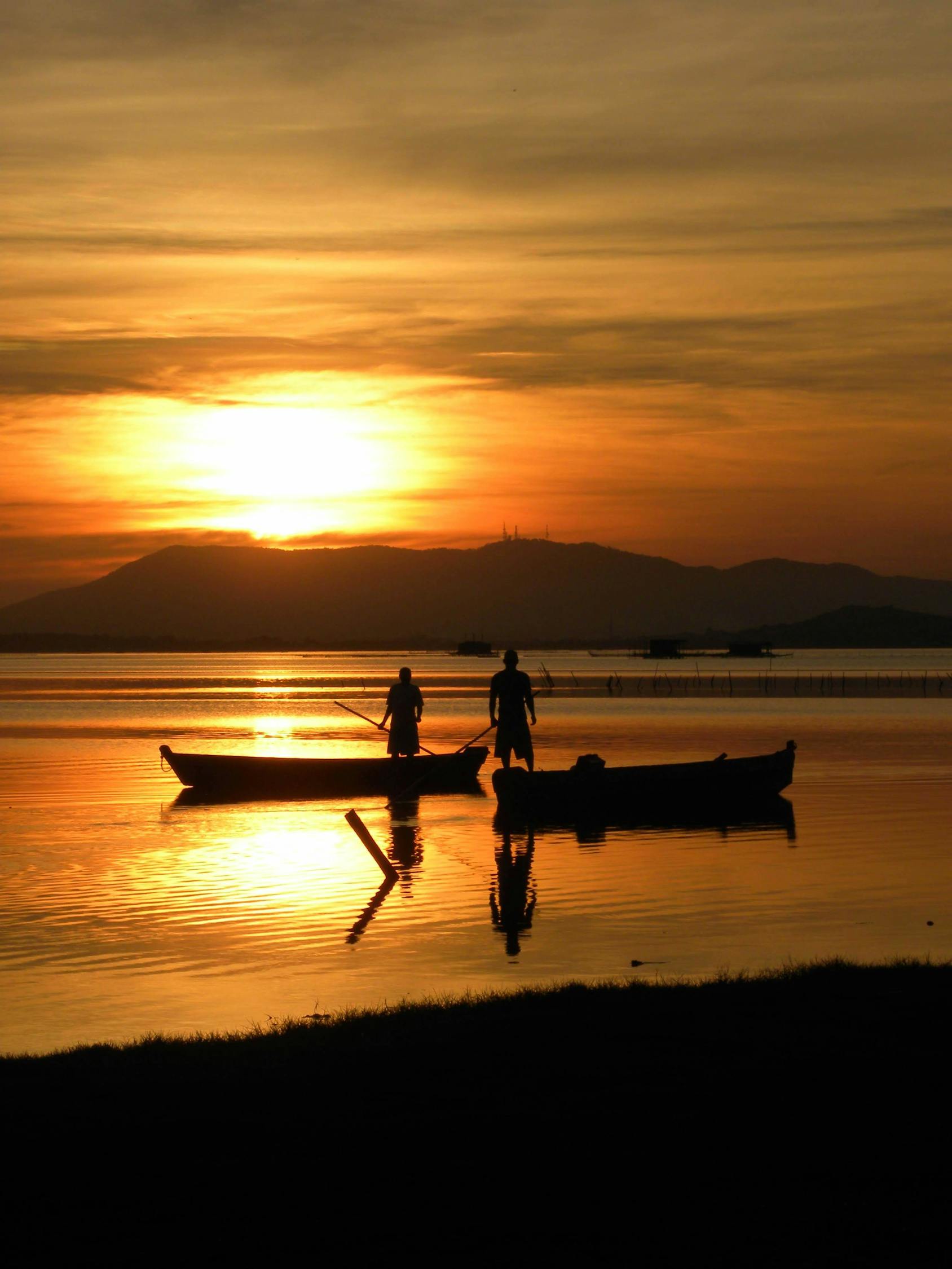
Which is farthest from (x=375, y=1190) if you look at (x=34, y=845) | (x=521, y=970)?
(x=34, y=845)

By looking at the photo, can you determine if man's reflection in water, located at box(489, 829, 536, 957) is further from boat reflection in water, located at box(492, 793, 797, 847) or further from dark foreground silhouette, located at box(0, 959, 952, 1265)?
dark foreground silhouette, located at box(0, 959, 952, 1265)

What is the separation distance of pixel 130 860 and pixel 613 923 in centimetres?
905

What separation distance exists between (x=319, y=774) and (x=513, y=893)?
1451cm

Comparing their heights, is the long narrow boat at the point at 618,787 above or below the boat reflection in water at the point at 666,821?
above

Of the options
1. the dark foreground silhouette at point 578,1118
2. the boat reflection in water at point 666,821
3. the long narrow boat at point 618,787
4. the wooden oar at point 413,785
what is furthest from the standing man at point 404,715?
the dark foreground silhouette at point 578,1118

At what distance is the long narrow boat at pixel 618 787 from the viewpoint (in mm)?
27328

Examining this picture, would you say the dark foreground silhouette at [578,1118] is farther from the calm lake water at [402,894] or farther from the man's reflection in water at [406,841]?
the man's reflection in water at [406,841]

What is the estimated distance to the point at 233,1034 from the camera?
35.4 feet

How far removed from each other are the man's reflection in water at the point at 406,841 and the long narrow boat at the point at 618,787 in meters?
1.87

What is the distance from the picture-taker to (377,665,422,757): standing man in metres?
29.0

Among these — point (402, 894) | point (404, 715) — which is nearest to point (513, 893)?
point (402, 894)

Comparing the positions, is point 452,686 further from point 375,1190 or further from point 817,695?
point 375,1190

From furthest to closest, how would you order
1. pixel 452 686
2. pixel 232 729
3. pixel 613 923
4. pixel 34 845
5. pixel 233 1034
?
pixel 452 686, pixel 232 729, pixel 34 845, pixel 613 923, pixel 233 1034

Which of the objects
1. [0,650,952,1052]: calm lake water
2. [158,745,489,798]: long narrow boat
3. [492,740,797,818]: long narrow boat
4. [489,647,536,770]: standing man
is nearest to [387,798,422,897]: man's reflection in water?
[0,650,952,1052]: calm lake water
